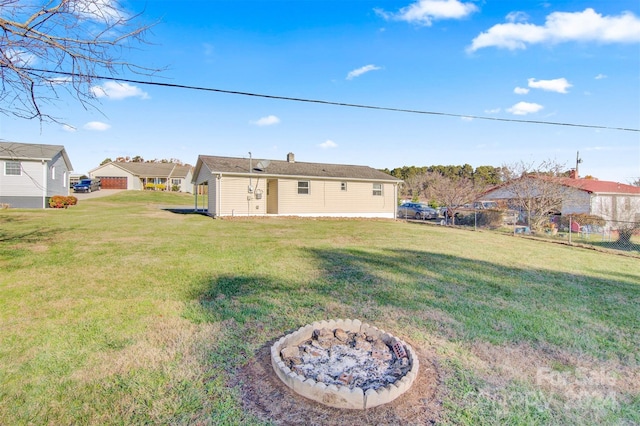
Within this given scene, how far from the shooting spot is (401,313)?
3914 millimetres

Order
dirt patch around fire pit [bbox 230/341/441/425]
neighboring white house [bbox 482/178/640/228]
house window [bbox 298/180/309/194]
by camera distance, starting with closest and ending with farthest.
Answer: dirt patch around fire pit [bbox 230/341/441/425] < house window [bbox 298/180/309/194] < neighboring white house [bbox 482/178/640/228]

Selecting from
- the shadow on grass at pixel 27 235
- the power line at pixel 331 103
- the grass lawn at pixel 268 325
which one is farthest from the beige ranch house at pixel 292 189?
the power line at pixel 331 103

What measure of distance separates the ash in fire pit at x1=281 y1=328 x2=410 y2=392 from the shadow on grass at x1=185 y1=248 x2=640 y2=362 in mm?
573

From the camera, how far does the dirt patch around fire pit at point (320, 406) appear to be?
6.76ft

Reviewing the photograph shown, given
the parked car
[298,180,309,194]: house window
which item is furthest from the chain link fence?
[298,180,309,194]: house window

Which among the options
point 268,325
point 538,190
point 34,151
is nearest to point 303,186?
point 538,190

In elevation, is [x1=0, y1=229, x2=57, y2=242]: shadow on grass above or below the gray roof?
below

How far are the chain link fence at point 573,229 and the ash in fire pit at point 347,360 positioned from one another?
11312 millimetres

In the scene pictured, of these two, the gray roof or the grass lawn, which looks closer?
the grass lawn

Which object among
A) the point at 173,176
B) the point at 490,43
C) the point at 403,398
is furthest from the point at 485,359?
the point at 173,176

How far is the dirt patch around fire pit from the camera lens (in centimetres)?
206

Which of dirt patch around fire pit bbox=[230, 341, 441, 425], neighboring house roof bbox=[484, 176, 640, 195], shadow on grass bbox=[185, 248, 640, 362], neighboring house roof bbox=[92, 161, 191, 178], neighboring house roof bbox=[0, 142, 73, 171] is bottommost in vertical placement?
dirt patch around fire pit bbox=[230, 341, 441, 425]

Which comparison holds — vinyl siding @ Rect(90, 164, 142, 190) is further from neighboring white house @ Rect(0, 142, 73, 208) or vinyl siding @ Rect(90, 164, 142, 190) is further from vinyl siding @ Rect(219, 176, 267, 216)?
vinyl siding @ Rect(219, 176, 267, 216)

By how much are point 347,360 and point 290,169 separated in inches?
616
